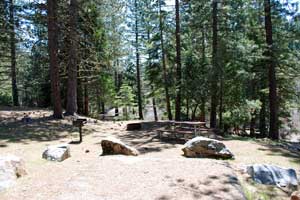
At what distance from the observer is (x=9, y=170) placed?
5.70 m

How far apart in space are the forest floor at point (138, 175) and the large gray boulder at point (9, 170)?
13 centimetres

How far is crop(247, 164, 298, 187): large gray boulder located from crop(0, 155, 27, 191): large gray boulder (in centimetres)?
455

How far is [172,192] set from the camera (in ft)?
17.8

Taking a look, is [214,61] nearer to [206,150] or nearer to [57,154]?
[206,150]

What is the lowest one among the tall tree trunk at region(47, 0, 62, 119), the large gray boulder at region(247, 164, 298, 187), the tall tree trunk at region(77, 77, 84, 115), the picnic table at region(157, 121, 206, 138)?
the large gray boulder at region(247, 164, 298, 187)

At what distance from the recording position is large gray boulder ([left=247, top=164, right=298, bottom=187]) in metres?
6.60

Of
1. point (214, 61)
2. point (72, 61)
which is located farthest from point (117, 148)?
point (72, 61)

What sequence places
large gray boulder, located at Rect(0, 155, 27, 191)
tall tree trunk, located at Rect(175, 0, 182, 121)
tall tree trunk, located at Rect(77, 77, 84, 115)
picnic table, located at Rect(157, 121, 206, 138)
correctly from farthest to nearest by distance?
tall tree trunk, located at Rect(77, 77, 84, 115) → tall tree trunk, located at Rect(175, 0, 182, 121) → picnic table, located at Rect(157, 121, 206, 138) → large gray boulder, located at Rect(0, 155, 27, 191)

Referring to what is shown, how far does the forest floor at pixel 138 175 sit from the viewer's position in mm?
5254

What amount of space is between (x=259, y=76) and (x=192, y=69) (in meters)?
3.72

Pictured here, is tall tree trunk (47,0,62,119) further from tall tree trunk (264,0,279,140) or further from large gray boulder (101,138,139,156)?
tall tree trunk (264,0,279,140)

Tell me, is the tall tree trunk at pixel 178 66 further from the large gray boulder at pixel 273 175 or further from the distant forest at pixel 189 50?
the large gray boulder at pixel 273 175

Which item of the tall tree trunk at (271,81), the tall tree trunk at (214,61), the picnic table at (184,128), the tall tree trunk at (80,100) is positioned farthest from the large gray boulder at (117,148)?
the tall tree trunk at (80,100)

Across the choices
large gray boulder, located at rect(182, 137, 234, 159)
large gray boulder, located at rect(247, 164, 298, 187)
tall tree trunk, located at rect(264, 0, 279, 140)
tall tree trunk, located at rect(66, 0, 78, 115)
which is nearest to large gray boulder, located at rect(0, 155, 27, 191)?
large gray boulder, located at rect(182, 137, 234, 159)
